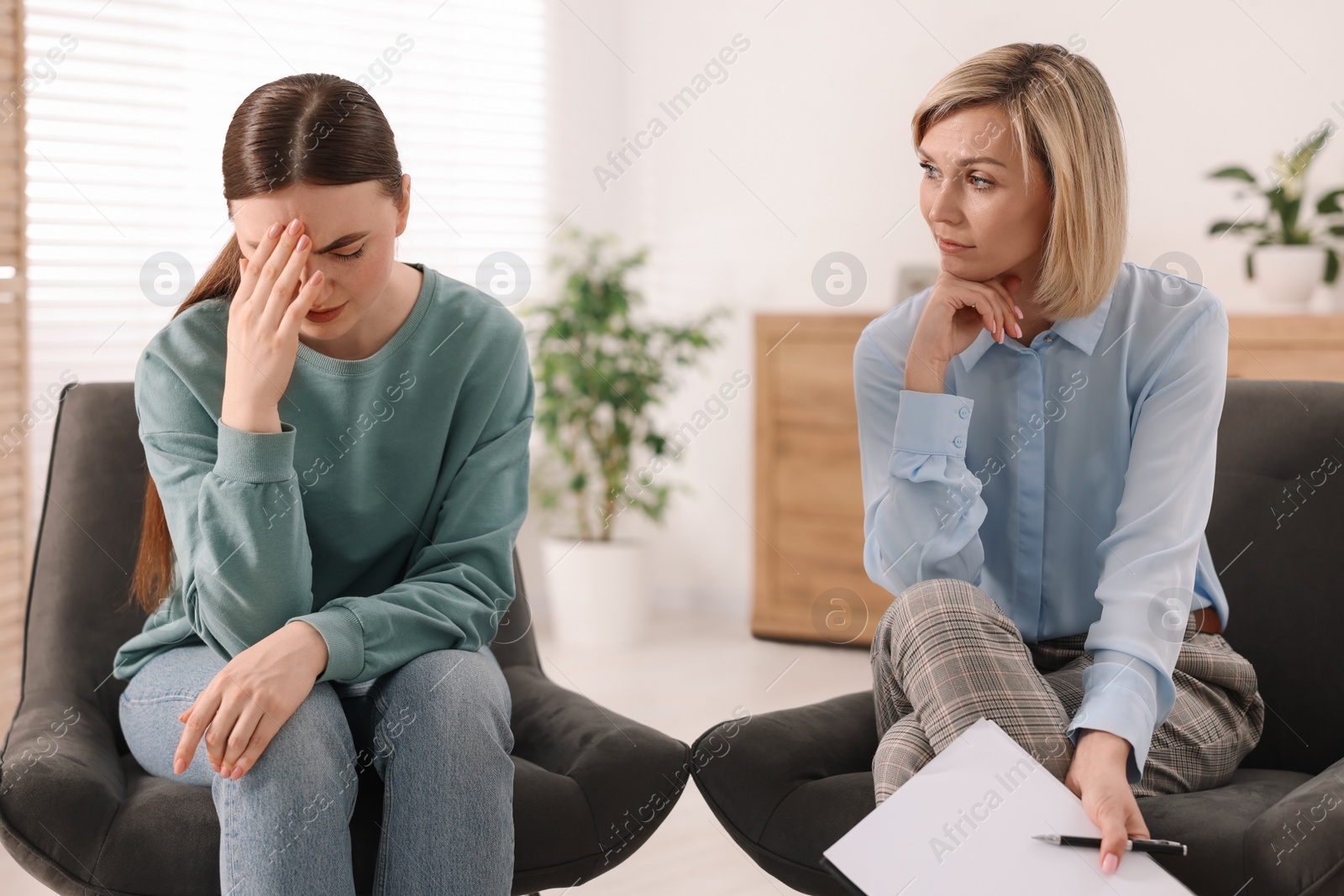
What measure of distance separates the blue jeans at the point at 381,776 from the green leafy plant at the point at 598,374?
2193 mm

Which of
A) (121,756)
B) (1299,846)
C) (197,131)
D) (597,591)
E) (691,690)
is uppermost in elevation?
(197,131)

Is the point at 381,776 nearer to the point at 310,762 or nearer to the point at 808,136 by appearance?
the point at 310,762

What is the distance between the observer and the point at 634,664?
332 centimetres

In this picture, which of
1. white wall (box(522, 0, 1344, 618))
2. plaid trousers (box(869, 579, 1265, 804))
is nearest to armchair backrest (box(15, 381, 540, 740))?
plaid trousers (box(869, 579, 1265, 804))

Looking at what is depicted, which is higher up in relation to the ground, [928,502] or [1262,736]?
[928,502]

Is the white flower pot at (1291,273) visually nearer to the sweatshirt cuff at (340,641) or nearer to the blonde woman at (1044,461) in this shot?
the blonde woman at (1044,461)

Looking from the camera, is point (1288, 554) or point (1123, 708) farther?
point (1288, 554)

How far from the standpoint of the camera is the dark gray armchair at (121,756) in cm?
113

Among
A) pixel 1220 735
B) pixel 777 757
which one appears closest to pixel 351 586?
pixel 777 757

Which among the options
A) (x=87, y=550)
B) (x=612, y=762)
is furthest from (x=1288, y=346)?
(x=87, y=550)

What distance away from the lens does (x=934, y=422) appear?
4.22 ft

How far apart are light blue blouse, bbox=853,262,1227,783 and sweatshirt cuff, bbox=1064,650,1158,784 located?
0.06 meters

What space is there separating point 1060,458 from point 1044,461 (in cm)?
2

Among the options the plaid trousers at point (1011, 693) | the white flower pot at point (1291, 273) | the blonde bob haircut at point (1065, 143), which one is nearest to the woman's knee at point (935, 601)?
the plaid trousers at point (1011, 693)
